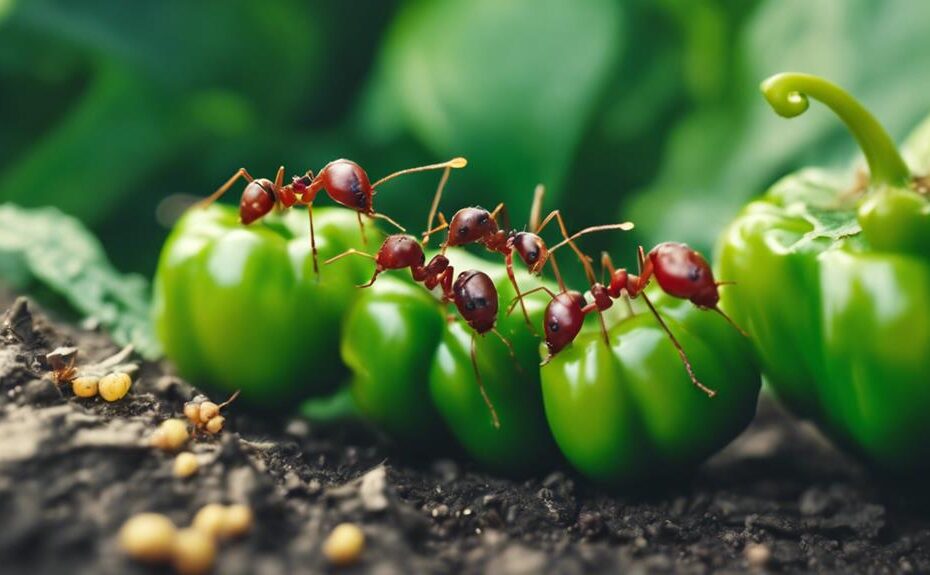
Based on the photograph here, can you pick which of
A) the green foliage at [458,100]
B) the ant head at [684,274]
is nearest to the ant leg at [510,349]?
the ant head at [684,274]

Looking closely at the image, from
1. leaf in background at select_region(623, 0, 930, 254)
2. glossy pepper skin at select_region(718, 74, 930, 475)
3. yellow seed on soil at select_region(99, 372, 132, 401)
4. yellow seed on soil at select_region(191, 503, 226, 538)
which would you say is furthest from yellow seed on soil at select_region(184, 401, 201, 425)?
leaf in background at select_region(623, 0, 930, 254)

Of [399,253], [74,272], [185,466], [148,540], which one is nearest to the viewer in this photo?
[148,540]

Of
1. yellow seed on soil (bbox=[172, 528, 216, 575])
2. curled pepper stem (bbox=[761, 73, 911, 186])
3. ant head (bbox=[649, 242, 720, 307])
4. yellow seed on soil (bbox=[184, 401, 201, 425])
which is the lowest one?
yellow seed on soil (bbox=[172, 528, 216, 575])

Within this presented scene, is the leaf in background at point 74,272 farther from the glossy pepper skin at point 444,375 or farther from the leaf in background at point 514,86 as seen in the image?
Result: the leaf in background at point 514,86

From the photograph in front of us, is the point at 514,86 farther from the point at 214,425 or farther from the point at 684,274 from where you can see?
the point at 214,425

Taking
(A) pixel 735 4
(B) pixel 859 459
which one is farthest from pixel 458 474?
(A) pixel 735 4

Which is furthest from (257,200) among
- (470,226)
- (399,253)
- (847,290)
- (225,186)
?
(847,290)

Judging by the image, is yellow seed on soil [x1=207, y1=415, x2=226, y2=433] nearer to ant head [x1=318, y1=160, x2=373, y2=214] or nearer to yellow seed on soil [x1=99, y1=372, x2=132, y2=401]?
yellow seed on soil [x1=99, y1=372, x2=132, y2=401]
